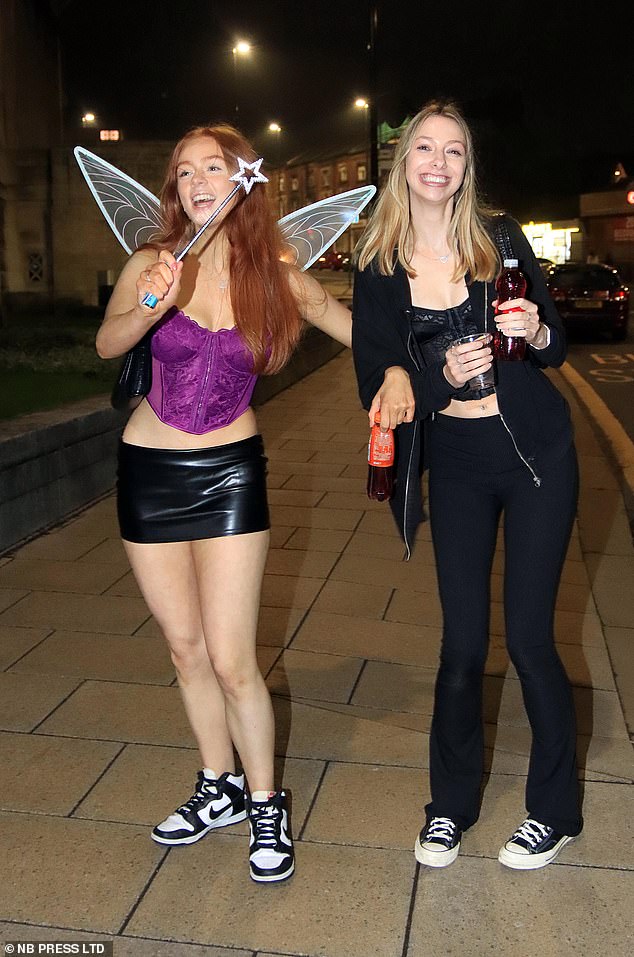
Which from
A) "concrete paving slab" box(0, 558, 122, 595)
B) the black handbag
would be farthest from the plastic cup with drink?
"concrete paving slab" box(0, 558, 122, 595)

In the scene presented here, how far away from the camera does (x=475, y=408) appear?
2812mm

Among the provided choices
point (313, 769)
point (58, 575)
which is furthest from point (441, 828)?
point (58, 575)

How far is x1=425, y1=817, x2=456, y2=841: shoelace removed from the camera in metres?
2.97

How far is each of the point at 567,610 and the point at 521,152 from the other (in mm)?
78136

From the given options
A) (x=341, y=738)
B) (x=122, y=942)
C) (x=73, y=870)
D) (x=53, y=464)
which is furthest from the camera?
(x=53, y=464)

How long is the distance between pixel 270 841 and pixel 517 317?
161 centimetres

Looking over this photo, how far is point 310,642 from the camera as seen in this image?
4832 mm

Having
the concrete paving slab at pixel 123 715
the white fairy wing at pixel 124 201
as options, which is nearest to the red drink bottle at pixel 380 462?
the white fairy wing at pixel 124 201

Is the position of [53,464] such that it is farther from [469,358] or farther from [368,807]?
[469,358]

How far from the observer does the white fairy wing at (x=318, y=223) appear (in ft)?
10.6

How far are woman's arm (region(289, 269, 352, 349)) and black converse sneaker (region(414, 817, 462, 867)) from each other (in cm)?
144

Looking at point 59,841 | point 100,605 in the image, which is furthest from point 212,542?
point 100,605

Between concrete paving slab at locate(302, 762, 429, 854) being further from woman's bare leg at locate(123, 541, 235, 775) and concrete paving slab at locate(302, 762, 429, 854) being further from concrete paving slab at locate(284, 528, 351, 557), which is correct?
concrete paving slab at locate(284, 528, 351, 557)

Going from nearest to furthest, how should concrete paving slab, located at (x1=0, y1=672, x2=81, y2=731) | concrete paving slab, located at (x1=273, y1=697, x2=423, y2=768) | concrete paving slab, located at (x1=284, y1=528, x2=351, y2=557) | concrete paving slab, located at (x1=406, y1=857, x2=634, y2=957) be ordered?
1. concrete paving slab, located at (x1=406, y1=857, x2=634, y2=957)
2. concrete paving slab, located at (x1=273, y1=697, x2=423, y2=768)
3. concrete paving slab, located at (x1=0, y1=672, x2=81, y2=731)
4. concrete paving slab, located at (x1=284, y1=528, x2=351, y2=557)
